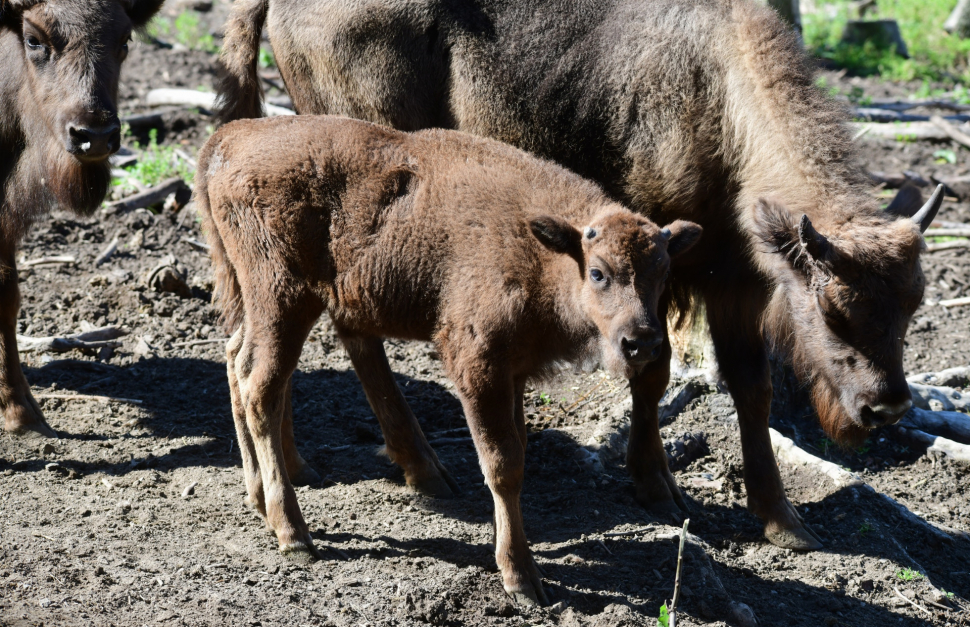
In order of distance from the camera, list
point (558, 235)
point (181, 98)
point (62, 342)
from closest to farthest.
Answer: point (558, 235), point (62, 342), point (181, 98)

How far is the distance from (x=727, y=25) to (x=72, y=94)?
3.63m

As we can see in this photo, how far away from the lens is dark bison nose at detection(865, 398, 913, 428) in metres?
4.29

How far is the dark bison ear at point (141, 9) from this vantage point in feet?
19.0

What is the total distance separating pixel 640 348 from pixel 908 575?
2.27 meters

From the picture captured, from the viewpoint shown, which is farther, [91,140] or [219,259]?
[91,140]

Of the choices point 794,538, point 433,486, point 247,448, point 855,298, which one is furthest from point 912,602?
point 247,448

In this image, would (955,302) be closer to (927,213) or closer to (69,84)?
(927,213)

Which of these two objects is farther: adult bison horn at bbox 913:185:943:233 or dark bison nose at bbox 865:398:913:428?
adult bison horn at bbox 913:185:943:233

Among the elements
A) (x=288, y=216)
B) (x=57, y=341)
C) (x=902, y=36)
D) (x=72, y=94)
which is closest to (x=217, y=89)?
(x=72, y=94)

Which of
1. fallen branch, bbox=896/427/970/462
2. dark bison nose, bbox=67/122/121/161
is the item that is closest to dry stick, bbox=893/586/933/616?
fallen branch, bbox=896/427/970/462

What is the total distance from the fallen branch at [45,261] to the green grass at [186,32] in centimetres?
606

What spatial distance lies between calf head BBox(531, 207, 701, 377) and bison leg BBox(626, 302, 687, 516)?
1320 mm

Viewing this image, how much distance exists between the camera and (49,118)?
17.9 ft

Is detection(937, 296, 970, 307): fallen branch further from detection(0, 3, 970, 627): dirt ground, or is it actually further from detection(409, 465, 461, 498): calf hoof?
detection(409, 465, 461, 498): calf hoof
